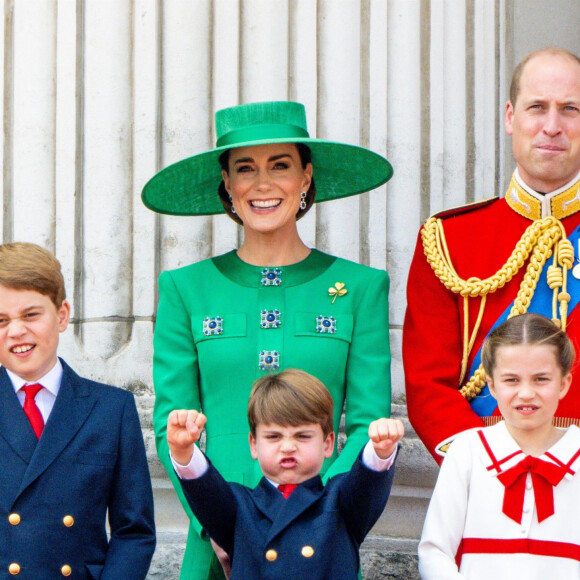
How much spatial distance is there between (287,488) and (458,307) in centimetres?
83

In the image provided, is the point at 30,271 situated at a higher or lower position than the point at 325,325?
higher

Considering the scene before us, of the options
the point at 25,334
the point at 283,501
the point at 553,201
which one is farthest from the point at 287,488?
the point at 553,201

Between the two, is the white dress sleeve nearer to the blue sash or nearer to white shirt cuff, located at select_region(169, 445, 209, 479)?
the blue sash

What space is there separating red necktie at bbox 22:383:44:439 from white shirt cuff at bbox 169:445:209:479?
1.44 feet

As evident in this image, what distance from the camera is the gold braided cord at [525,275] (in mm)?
3713

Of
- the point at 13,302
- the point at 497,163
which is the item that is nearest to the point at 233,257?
the point at 13,302

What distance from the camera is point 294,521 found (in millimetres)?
3258

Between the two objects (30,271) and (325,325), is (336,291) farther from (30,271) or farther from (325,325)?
(30,271)

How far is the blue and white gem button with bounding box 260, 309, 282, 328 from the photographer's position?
374cm

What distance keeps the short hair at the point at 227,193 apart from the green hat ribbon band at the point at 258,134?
45mm

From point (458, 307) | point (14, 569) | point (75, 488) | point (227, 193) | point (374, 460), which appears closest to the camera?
point (374, 460)

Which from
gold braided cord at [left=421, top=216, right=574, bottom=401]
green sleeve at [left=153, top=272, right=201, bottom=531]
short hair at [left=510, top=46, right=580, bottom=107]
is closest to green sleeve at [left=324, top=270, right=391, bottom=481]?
gold braided cord at [left=421, top=216, right=574, bottom=401]

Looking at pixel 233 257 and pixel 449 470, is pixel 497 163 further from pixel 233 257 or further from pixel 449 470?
pixel 449 470

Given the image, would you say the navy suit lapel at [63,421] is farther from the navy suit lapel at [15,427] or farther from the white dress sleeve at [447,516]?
the white dress sleeve at [447,516]
